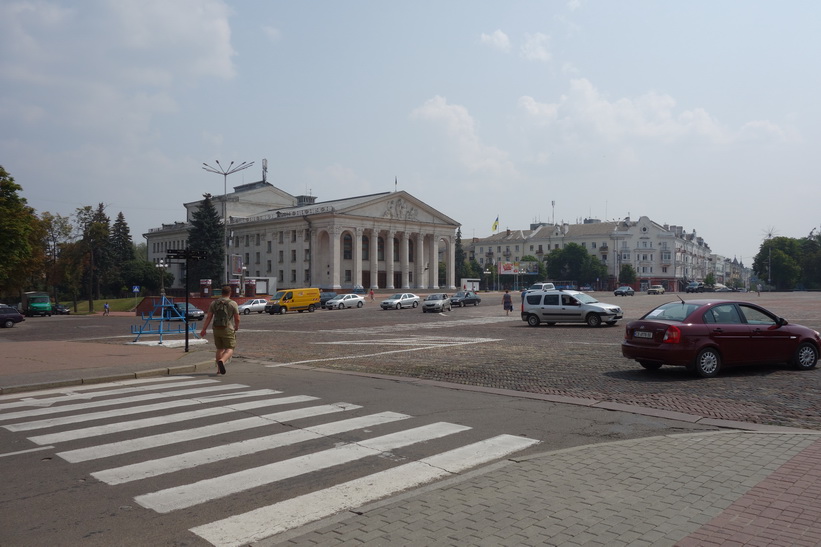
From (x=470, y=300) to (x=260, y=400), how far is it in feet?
176

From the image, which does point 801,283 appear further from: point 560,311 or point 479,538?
point 479,538

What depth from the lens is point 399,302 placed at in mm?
62812

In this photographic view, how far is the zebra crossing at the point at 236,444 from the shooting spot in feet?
17.8

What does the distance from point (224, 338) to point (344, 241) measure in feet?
292

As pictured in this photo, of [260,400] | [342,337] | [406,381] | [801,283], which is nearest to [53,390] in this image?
[260,400]

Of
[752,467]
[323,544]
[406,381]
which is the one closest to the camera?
[323,544]

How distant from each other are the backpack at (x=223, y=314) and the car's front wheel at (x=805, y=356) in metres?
11.8

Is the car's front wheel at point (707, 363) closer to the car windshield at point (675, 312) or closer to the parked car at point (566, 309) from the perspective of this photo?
the car windshield at point (675, 312)

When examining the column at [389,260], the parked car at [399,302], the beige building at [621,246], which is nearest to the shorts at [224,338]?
the parked car at [399,302]

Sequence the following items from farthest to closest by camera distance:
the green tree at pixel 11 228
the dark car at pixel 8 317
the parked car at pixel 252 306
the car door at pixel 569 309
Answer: the parked car at pixel 252 306, the green tree at pixel 11 228, the dark car at pixel 8 317, the car door at pixel 569 309

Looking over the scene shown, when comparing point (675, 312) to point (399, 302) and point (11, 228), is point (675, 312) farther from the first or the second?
point (399, 302)

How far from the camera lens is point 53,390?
461 inches

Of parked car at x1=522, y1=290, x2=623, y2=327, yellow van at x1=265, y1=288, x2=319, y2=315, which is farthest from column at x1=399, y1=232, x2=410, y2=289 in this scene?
parked car at x1=522, y1=290, x2=623, y2=327

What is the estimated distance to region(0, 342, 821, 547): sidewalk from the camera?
15.1ft
